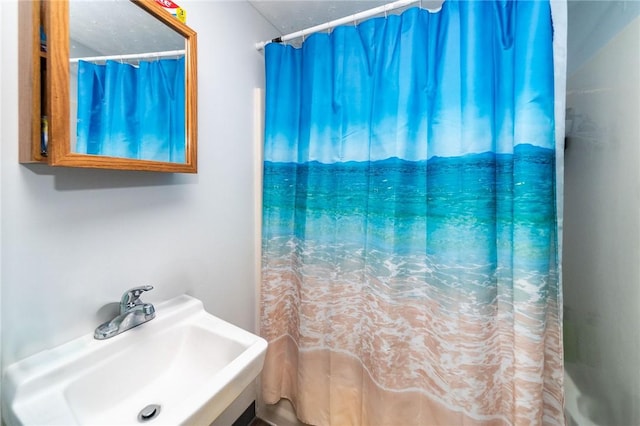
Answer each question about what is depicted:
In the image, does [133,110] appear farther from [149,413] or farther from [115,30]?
[149,413]

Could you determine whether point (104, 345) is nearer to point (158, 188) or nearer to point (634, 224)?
point (158, 188)

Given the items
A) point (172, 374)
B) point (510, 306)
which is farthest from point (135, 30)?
point (510, 306)

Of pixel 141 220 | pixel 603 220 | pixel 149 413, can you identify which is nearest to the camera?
pixel 149 413

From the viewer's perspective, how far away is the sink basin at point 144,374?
0.60 meters

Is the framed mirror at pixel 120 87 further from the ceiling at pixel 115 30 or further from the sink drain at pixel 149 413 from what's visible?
the sink drain at pixel 149 413

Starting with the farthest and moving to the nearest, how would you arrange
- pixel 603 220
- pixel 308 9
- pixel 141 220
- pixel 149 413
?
1. pixel 308 9
2. pixel 603 220
3. pixel 141 220
4. pixel 149 413

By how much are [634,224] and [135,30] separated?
1756mm

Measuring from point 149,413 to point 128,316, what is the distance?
29 cm

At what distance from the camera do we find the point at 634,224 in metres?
0.84

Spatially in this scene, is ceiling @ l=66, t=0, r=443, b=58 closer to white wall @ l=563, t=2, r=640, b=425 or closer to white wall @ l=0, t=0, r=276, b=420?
white wall @ l=0, t=0, r=276, b=420

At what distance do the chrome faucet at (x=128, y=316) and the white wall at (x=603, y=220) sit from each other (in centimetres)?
160

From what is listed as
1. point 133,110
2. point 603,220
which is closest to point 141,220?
point 133,110

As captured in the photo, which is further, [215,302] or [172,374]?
[215,302]

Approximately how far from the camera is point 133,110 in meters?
0.86
